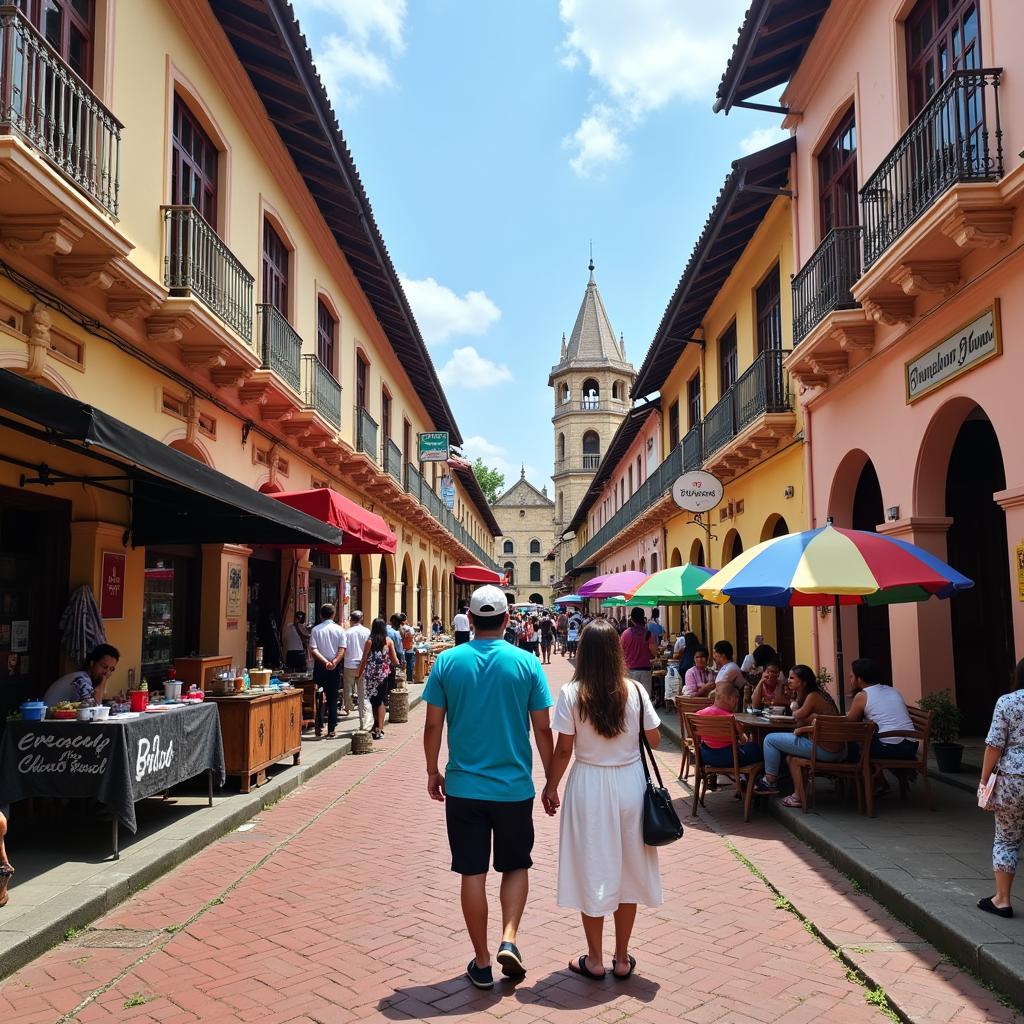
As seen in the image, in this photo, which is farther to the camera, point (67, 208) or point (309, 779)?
point (309, 779)

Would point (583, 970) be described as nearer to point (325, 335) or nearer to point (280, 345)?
point (280, 345)

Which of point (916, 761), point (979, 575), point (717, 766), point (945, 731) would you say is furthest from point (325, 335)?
point (916, 761)

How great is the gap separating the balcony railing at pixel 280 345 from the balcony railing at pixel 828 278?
706cm

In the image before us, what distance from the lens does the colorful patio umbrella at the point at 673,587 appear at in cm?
1337

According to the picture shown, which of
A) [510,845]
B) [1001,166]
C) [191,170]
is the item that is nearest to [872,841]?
[510,845]

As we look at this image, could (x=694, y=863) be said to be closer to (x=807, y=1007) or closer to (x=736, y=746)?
(x=736, y=746)

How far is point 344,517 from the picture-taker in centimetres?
1177

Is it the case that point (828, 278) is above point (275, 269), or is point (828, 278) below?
below

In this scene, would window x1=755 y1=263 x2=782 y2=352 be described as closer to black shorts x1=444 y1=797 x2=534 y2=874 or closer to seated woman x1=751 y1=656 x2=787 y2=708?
seated woman x1=751 y1=656 x2=787 y2=708

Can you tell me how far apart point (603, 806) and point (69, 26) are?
26.0ft

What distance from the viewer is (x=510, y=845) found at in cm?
430

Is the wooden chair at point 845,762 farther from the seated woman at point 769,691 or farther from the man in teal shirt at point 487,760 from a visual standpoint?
the man in teal shirt at point 487,760

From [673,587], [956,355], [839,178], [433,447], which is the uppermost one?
[839,178]

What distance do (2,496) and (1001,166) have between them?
8.95 metres
